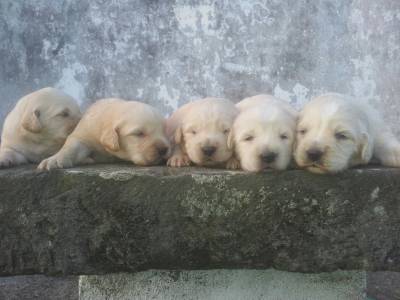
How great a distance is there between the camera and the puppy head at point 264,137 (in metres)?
3.72

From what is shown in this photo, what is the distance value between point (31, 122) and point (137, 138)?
0.87 meters

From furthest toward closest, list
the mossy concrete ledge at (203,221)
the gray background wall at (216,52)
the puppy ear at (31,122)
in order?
the gray background wall at (216,52), the puppy ear at (31,122), the mossy concrete ledge at (203,221)

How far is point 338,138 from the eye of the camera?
3791 millimetres

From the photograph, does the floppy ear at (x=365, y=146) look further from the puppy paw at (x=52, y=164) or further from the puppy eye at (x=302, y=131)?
the puppy paw at (x=52, y=164)

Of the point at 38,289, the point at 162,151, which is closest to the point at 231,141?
the point at 162,151

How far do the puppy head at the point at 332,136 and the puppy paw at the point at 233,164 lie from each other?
16.1 inches

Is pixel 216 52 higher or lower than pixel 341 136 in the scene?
higher

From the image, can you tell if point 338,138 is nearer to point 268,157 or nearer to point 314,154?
point 314,154

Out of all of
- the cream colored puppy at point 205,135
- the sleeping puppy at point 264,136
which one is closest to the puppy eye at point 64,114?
the cream colored puppy at point 205,135

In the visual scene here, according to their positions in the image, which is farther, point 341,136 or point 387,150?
point 387,150

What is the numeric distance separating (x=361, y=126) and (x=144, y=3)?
552cm

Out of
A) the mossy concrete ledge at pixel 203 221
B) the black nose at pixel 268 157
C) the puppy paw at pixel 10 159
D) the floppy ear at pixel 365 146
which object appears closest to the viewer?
the mossy concrete ledge at pixel 203 221

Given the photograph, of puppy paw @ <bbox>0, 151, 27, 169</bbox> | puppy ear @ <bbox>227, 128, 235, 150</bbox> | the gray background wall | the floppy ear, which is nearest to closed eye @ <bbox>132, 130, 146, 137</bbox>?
puppy ear @ <bbox>227, 128, 235, 150</bbox>

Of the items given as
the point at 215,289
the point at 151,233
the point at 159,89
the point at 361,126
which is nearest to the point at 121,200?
the point at 151,233
